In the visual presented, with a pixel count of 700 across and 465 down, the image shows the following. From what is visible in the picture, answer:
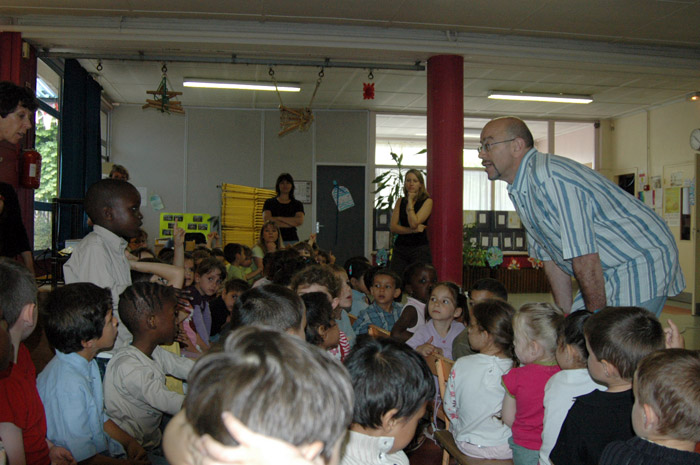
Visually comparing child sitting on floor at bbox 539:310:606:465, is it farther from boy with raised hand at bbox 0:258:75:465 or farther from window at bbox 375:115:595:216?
window at bbox 375:115:595:216

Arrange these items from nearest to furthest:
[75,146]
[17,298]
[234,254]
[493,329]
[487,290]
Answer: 1. [17,298]
2. [493,329]
3. [487,290]
4. [234,254]
5. [75,146]

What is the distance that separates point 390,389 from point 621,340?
703 millimetres

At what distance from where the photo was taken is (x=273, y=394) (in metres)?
0.63

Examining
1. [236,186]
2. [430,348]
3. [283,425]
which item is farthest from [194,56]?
[283,425]

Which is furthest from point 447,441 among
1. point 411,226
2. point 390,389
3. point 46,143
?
point 46,143

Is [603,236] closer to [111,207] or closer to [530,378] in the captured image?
[530,378]

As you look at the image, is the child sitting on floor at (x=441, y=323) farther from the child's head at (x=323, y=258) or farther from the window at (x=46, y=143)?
the window at (x=46, y=143)

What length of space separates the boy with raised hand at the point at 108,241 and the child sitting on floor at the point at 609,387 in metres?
1.79

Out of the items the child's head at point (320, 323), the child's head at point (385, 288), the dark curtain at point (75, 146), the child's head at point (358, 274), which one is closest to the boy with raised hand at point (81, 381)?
the child's head at point (320, 323)

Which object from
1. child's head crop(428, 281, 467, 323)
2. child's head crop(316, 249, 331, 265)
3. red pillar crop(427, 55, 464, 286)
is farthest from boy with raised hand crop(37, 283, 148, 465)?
red pillar crop(427, 55, 464, 286)

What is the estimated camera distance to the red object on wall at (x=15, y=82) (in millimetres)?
5449

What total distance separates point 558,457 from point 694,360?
19.8 inches

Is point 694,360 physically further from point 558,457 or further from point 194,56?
point 194,56

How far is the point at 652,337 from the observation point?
159 centimetres
